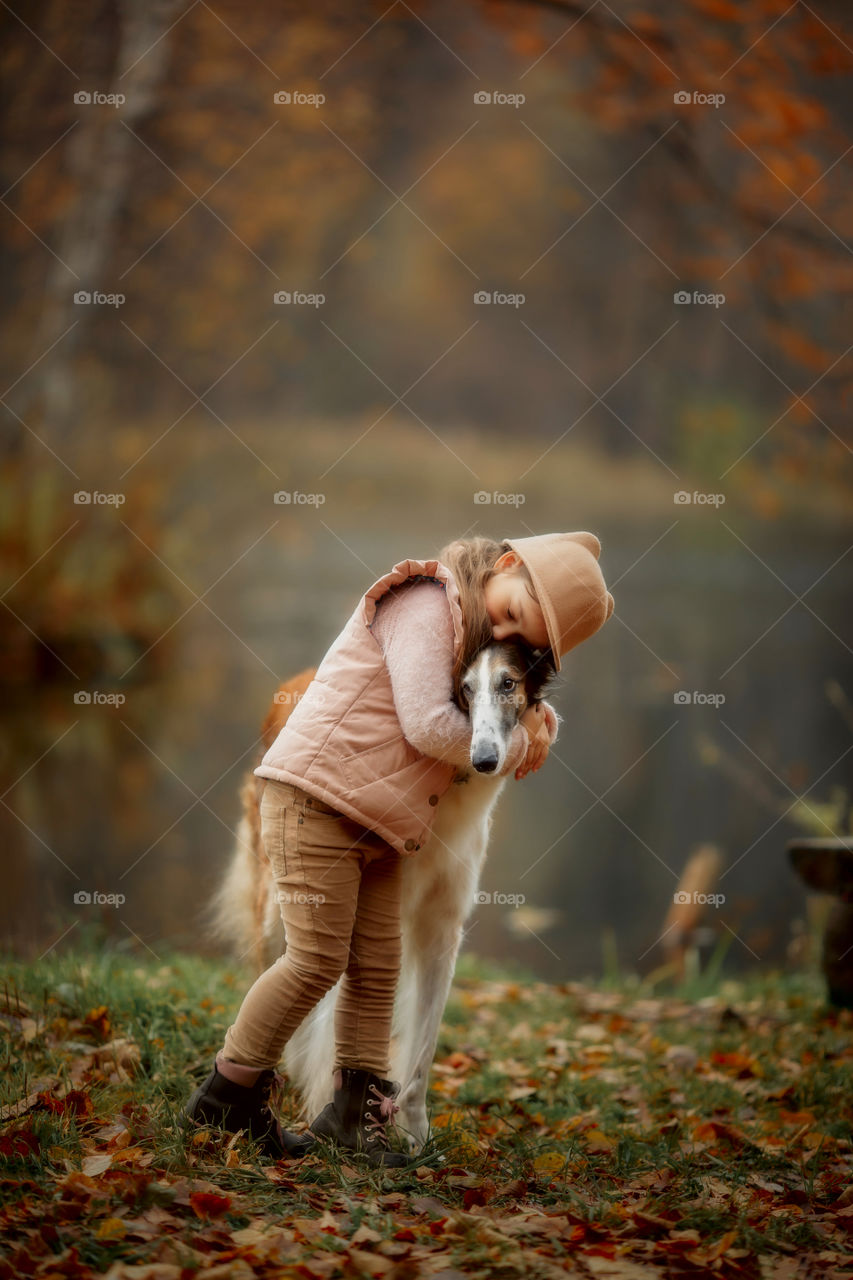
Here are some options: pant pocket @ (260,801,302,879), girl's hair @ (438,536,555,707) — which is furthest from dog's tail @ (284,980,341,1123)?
girl's hair @ (438,536,555,707)

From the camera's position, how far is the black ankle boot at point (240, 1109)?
2803 millimetres

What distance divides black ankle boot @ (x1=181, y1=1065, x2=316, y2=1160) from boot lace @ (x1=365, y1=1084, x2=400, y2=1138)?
0.63 ft

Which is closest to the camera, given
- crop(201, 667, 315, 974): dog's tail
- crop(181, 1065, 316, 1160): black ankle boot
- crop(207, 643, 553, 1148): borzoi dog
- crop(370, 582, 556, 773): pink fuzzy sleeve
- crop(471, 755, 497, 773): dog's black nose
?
crop(471, 755, 497, 773): dog's black nose

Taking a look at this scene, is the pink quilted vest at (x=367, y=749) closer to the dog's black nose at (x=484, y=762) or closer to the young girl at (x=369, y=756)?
the young girl at (x=369, y=756)

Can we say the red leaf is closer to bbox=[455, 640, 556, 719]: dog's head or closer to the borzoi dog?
the borzoi dog

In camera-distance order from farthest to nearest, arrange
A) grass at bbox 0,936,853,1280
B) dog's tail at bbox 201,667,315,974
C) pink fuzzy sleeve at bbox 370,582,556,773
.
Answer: dog's tail at bbox 201,667,315,974 < pink fuzzy sleeve at bbox 370,582,556,773 < grass at bbox 0,936,853,1280

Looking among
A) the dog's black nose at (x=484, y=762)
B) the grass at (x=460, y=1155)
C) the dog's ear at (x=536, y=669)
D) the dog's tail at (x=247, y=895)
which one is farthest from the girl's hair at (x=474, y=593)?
the grass at (x=460, y=1155)

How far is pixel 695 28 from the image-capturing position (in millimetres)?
9242

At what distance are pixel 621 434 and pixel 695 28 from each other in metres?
5.30

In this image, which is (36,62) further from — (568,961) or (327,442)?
(568,961)

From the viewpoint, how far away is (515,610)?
9.09 feet

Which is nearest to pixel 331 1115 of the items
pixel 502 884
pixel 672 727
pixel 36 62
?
pixel 502 884

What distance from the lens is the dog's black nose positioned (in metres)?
2.56

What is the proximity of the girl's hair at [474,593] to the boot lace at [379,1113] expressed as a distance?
Result: 1038mm
